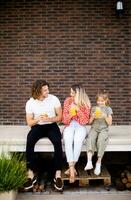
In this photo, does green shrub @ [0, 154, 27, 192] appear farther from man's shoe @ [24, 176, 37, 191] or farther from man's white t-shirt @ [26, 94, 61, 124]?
man's white t-shirt @ [26, 94, 61, 124]

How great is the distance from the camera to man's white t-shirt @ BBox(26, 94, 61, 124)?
19.9ft

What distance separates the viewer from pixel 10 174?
207 inches

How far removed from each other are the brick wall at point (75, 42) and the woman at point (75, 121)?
1951 mm

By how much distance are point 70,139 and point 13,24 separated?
10.0 feet

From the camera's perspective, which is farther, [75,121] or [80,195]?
[75,121]

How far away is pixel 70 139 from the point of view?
5828mm

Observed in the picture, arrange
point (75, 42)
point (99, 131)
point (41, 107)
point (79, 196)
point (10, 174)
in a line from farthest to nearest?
point (75, 42) → point (41, 107) → point (99, 131) → point (79, 196) → point (10, 174)

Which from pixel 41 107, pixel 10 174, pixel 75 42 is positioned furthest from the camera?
pixel 75 42

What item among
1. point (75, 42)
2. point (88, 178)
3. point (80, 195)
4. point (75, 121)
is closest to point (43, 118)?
point (75, 121)

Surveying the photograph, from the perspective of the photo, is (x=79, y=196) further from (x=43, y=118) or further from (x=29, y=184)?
(x=43, y=118)

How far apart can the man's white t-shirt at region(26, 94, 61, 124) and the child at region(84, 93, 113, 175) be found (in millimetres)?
539

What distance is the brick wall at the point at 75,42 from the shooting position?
7984 mm

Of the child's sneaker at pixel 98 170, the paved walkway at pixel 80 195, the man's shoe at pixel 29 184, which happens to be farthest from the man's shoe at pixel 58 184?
the child's sneaker at pixel 98 170

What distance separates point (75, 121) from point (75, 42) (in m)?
2.35
